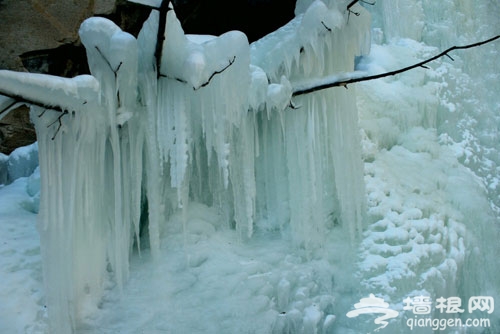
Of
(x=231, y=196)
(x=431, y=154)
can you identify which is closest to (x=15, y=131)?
(x=231, y=196)

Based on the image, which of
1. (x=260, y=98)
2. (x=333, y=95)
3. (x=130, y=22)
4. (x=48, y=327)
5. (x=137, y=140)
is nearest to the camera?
(x=48, y=327)

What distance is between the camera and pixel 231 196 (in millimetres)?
4312

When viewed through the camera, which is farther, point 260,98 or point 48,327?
point 260,98

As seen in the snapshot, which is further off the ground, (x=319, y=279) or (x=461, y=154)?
(x=461, y=154)

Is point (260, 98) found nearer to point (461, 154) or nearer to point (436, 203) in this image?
point (436, 203)

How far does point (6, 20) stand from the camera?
15.3ft

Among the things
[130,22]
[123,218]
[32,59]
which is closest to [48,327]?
[123,218]

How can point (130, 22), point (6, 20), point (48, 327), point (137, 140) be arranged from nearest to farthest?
point (48, 327), point (137, 140), point (6, 20), point (130, 22)

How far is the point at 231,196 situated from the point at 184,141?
3.06 ft

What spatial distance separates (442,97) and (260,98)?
7.86 feet

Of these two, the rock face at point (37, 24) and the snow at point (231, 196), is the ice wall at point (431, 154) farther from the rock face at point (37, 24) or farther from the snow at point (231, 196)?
the rock face at point (37, 24)

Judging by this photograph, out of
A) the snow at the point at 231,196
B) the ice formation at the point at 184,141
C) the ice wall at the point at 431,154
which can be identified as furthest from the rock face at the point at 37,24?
the ice wall at the point at 431,154

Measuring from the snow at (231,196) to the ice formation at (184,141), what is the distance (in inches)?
0.4

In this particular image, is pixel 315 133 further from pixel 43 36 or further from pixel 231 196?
pixel 43 36
